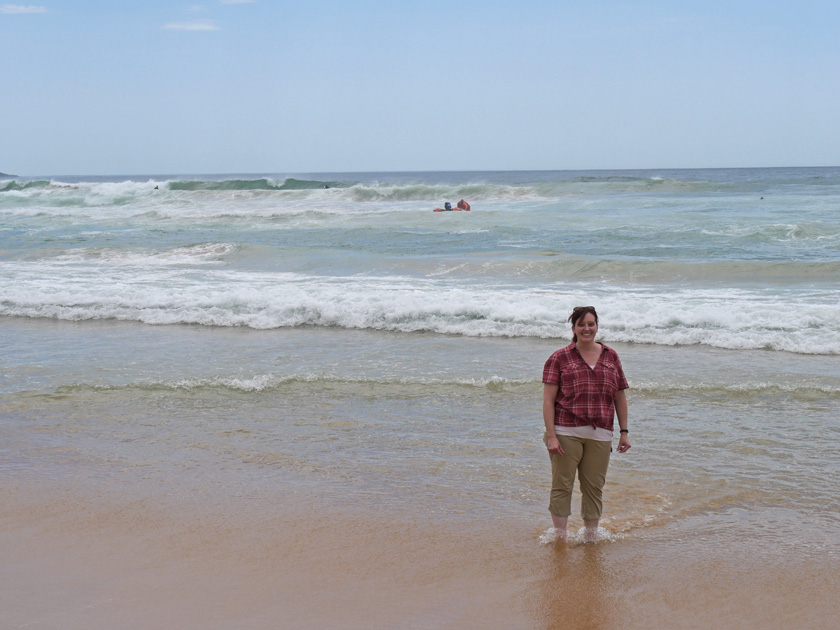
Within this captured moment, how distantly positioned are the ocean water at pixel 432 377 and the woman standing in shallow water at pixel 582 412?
33 cm

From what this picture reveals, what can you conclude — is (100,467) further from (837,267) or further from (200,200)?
(200,200)

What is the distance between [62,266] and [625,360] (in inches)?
575

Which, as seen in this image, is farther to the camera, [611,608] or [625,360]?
[625,360]

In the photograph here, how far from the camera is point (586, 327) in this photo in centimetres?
419

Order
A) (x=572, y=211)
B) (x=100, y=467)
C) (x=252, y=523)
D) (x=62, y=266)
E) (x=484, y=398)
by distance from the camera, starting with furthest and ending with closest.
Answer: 1. (x=572, y=211)
2. (x=62, y=266)
3. (x=484, y=398)
4. (x=100, y=467)
5. (x=252, y=523)

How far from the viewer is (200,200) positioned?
51.0 meters

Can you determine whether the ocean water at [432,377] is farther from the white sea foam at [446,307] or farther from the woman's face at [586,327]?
the woman's face at [586,327]

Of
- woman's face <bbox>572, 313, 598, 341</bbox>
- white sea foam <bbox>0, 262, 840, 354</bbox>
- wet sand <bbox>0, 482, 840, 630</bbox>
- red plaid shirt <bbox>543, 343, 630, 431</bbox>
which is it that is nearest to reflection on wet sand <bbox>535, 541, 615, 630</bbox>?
wet sand <bbox>0, 482, 840, 630</bbox>

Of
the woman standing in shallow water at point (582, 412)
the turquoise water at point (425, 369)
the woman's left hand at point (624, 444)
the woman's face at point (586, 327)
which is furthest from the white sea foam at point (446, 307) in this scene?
the woman's face at point (586, 327)

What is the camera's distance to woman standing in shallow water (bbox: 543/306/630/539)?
4.25m

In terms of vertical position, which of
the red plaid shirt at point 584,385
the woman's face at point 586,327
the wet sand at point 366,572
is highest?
the woman's face at point 586,327

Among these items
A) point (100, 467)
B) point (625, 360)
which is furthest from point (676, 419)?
point (100, 467)

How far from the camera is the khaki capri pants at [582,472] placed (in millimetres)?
4316

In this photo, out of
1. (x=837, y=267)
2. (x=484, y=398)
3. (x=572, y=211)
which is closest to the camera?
(x=484, y=398)
